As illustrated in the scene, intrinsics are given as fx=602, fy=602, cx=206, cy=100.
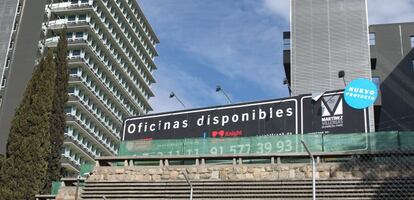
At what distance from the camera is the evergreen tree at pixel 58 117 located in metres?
41.0

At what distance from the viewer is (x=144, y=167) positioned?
95.0 ft

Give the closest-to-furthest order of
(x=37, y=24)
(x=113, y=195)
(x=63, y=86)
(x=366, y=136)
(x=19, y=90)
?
(x=366, y=136), (x=113, y=195), (x=63, y=86), (x=19, y=90), (x=37, y=24)

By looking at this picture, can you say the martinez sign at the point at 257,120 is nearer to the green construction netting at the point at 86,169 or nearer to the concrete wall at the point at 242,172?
the green construction netting at the point at 86,169

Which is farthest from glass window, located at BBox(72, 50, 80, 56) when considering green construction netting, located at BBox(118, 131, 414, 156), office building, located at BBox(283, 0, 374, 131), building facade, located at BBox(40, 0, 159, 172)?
green construction netting, located at BBox(118, 131, 414, 156)

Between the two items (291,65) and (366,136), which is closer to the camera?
(366,136)

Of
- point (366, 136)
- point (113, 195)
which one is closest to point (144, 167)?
point (113, 195)

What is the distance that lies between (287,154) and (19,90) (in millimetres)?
50630

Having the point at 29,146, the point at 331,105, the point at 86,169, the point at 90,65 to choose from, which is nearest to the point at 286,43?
the point at 331,105

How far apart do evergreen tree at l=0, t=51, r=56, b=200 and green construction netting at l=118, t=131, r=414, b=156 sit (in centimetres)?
743

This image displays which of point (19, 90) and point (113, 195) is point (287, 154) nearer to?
point (113, 195)

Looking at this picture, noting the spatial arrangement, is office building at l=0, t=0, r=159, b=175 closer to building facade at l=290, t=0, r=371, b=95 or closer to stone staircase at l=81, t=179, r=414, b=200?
building facade at l=290, t=0, r=371, b=95

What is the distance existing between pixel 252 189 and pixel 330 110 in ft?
28.2

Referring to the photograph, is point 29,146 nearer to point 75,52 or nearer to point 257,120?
point 257,120

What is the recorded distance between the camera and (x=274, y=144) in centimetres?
2808
